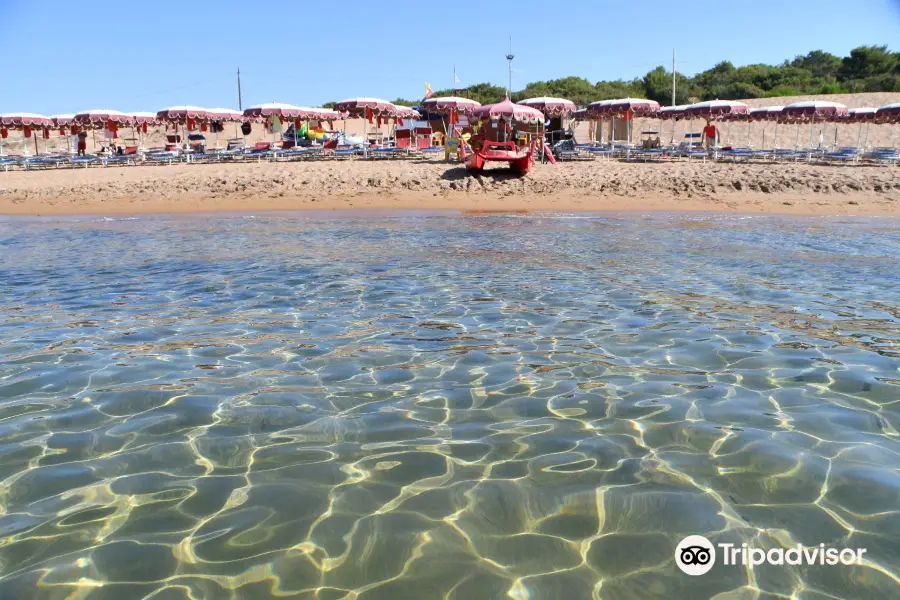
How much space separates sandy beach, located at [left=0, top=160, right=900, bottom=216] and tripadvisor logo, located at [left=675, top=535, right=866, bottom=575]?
1296 centimetres

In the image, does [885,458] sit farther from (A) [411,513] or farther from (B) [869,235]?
(B) [869,235]

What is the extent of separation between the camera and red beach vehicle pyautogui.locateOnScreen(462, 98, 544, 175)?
17297 mm

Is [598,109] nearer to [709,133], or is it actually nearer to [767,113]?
[709,133]

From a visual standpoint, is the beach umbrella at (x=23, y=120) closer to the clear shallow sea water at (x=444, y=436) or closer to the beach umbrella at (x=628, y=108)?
the beach umbrella at (x=628, y=108)

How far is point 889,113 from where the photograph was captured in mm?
21812

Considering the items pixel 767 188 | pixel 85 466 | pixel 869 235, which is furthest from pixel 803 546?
pixel 767 188

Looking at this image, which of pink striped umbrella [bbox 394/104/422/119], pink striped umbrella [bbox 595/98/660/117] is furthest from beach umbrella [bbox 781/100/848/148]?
pink striped umbrella [bbox 394/104/422/119]

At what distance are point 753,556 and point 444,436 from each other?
1.46m

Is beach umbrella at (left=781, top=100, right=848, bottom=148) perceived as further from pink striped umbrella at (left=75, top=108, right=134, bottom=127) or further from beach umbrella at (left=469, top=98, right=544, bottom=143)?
pink striped umbrella at (left=75, top=108, right=134, bottom=127)

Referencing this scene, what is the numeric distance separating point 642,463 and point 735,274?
5046mm

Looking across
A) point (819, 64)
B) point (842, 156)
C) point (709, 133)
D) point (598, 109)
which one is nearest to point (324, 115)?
point (598, 109)

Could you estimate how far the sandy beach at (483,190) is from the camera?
15430 millimetres

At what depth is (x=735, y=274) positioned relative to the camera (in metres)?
7.42

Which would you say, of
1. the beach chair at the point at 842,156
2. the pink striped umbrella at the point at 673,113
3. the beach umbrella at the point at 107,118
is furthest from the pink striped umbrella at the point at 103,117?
the beach chair at the point at 842,156
